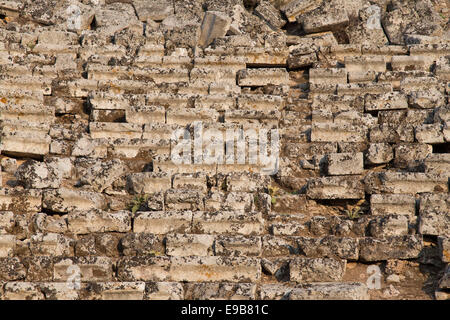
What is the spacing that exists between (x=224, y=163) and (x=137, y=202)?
1.01 m

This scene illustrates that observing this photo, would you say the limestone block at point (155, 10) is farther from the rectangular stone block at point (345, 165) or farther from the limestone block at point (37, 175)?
the rectangular stone block at point (345, 165)

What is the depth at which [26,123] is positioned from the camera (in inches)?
375

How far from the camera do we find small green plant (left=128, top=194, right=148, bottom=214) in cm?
857

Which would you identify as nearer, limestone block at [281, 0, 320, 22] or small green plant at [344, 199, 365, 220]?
small green plant at [344, 199, 365, 220]

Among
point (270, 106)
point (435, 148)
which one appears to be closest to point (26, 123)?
point (270, 106)

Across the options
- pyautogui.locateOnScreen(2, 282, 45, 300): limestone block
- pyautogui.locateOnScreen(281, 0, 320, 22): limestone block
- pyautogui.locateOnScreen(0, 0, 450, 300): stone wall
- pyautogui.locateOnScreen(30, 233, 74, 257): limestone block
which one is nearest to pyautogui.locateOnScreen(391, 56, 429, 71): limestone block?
pyautogui.locateOnScreen(0, 0, 450, 300): stone wall

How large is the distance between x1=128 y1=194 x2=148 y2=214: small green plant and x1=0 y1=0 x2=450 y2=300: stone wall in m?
0.02

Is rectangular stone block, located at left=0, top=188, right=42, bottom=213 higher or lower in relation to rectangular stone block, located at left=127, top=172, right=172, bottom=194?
lower

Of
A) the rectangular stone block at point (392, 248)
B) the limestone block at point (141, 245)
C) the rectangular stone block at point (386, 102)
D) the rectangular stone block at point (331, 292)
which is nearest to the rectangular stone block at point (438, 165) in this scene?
the rectangular stone block at point (392, 248)

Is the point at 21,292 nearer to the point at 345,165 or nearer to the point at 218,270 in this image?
the point at 218,270

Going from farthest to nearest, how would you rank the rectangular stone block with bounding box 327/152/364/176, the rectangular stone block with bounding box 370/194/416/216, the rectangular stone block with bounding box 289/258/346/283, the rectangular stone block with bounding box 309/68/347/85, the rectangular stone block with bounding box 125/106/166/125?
1. the rectangular stone block with bounding box 309/68/347/85
2. the rectangular stone block with bounding box 125/106/166/125
3. the rectangular stone block with bounding box 327/152/364/176
4. the rectangular stone block with bounding box 370/194/416/216
5. the rectangular stone block with bounding box 289/258/346/283

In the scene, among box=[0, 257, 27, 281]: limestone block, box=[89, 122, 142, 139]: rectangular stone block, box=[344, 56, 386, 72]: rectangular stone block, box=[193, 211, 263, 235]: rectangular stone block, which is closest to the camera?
box=[0, 257, 27, 281]: limestone block

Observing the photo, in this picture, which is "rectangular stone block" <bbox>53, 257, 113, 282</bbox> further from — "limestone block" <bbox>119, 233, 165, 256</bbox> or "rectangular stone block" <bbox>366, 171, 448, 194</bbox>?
"rectangular stone block" <bbox>366, 171, 448, 194</bbox>

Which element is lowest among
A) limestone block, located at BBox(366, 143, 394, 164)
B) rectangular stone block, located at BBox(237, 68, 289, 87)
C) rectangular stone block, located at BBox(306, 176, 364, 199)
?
rectangular stone block, located at BBox(306, 176, 364, 199)
